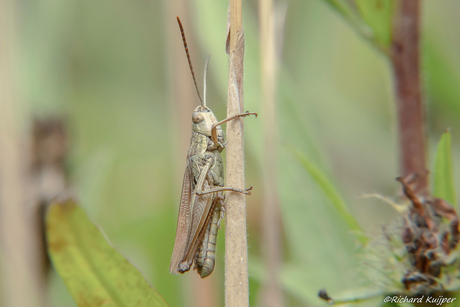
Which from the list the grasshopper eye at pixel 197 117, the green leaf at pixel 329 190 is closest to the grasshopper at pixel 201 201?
the grasshopper eye at pixel 197 117

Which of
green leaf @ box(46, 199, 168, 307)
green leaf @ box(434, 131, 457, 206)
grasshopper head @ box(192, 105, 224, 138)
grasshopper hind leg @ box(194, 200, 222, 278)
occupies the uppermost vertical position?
grasshopper head @ box(192, 105, 224, 138)

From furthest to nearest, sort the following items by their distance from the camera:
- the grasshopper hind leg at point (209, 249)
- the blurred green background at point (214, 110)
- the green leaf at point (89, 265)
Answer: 1. the blurred green background at point (214, 110)
2. the grasshopper hind leg at point (209, 249)
3. the green leaf at point (89, 265)

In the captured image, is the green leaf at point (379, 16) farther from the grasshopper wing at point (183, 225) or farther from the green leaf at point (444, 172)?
the grasshopper wing at point (183, 225)

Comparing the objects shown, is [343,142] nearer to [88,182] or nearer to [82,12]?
[88,182]

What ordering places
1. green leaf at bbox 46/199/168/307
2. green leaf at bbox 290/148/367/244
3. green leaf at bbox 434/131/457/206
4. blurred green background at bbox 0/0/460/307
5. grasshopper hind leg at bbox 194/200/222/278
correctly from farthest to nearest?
blurred green background at bbox 0/0/460/307 < grasshopper hind leg at bbox 194/200/222/278 < green leaf at bbox 290/148/367/244 < green leaf at bbox 434/131/457/206 < green leaf at bbox 46/199/168/307

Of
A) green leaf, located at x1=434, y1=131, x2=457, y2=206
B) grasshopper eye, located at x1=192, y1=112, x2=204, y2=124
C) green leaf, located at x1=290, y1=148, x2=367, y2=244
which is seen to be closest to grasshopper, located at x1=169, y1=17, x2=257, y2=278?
grasshopper eye, located at x1=192, y1=112, x2=204, y2=124

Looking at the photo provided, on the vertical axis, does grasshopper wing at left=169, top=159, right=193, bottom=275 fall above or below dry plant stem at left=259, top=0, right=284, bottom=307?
below

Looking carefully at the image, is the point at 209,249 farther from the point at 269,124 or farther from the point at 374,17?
the point at 374,17

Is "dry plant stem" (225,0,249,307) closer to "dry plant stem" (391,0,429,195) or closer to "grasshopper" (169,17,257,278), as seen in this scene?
"grasshopper" (169,17,257,278)
